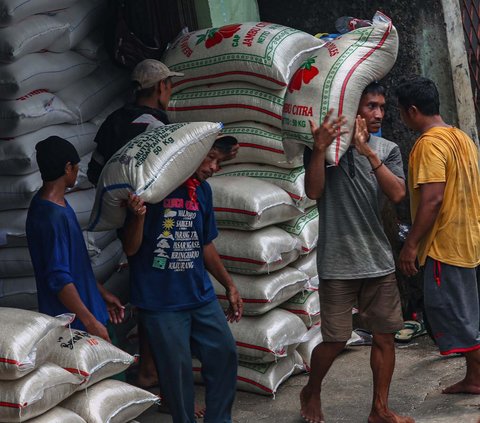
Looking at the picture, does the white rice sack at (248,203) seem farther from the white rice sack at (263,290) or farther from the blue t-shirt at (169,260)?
the blue t-shirt at (169,260)

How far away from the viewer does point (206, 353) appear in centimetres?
491

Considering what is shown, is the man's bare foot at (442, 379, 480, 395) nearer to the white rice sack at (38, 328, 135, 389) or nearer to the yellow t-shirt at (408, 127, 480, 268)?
the yellow t-shirt at (408, 127, 480, 268)

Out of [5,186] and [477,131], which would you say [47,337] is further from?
[477,131]

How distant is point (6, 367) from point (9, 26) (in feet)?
6.60

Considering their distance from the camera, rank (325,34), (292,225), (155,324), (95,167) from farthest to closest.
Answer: (325,34) → (292,225) → (95,167) → (155,324)

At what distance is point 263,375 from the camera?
5867 millimetres

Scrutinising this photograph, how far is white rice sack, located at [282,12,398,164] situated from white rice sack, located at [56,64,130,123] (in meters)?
1.24

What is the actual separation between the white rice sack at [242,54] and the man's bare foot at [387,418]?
1.86 meters

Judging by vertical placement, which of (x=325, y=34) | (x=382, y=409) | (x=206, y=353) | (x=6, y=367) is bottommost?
(x=382, y=409)

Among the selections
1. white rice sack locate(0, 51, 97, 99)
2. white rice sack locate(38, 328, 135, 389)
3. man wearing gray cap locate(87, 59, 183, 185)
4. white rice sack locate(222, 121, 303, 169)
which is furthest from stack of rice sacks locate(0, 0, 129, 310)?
white rice sack locate(38, 328, 135, 389)

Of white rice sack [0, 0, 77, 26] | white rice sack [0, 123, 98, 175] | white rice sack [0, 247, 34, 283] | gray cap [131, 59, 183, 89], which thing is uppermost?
white rice sack [0, 0, 77, 26]

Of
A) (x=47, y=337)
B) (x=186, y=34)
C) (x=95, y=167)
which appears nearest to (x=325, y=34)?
(x=186, y=34)

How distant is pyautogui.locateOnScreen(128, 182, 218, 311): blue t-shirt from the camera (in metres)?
4.79

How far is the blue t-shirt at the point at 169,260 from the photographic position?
15.7 feet
